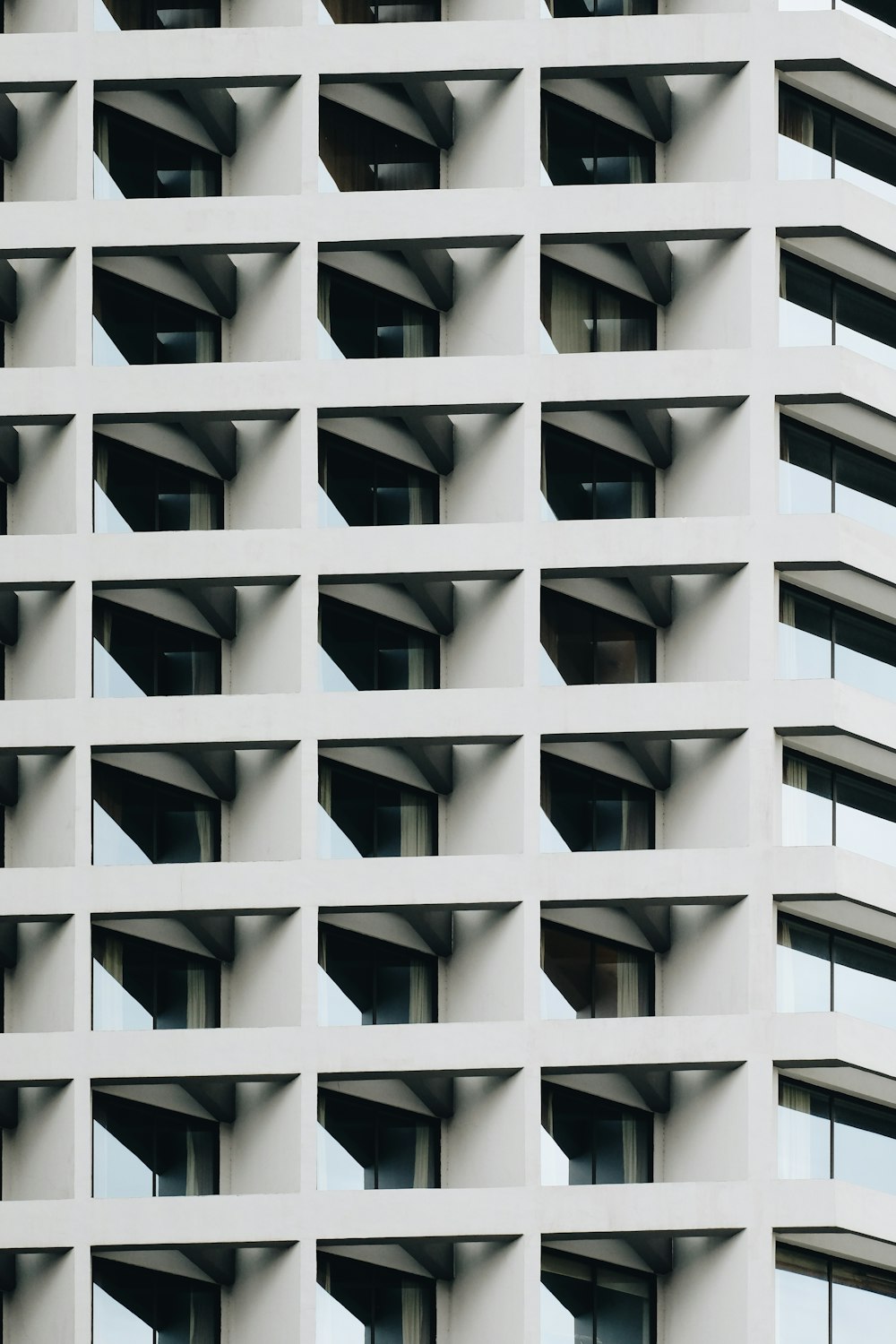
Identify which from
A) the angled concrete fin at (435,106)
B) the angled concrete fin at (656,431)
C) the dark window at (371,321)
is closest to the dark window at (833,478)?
the angled concrete fin at (656,431)

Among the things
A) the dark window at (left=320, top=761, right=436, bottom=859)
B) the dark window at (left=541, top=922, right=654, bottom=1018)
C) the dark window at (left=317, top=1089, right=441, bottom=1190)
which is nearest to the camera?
the dark window at (left=317, top=1089, right=441, bottom=1190)

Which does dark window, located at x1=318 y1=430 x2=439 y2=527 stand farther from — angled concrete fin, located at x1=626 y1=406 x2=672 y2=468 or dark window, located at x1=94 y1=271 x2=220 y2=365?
angled concrete fin, located at x1=626 y1=406 x2=672 y2=468

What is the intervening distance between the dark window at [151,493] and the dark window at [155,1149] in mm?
9560

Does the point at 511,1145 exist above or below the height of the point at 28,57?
below

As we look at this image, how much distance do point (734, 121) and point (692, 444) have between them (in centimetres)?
561

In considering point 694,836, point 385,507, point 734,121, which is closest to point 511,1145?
point 694,836

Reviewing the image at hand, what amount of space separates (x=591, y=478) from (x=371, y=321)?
4694 mm

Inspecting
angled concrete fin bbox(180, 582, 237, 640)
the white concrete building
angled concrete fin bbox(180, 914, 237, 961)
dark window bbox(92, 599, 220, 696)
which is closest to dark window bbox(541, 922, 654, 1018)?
the white concrete building

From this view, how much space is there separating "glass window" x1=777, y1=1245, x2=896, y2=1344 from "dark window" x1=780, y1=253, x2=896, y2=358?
51.7 ft

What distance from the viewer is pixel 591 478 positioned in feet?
133

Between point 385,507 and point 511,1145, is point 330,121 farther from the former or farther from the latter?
point 511,1145

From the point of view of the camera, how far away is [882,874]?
38719mm

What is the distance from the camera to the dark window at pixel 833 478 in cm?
3981

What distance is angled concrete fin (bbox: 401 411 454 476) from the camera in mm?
38938
